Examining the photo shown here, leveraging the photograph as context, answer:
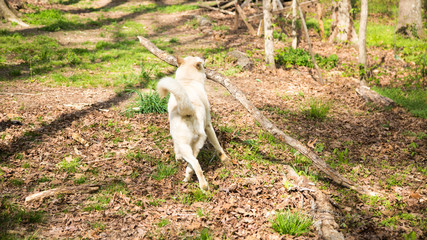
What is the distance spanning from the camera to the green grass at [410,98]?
7.57 meters

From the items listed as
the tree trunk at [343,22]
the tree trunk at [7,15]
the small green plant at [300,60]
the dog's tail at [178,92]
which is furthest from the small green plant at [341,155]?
the tree trunk at [7,15]

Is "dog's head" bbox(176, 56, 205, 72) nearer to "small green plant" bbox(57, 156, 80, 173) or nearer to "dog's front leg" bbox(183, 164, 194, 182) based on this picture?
"dog's front leg" bbox(183, 164, 194, 182)

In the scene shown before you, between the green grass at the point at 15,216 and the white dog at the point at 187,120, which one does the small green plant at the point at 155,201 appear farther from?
the green grass at the point at 15,216

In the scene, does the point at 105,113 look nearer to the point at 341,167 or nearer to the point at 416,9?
the point at 341,167

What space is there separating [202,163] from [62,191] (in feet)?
7.19

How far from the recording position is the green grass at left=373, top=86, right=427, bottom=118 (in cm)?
757

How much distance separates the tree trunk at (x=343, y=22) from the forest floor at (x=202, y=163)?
4.87 meters

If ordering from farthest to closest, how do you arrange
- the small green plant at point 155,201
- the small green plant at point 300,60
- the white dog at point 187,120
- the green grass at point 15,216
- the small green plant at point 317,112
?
the small green plant at point 300,60, the small green plant at point 317,112, the small green plant at point 155,201, the white dog at point 187,120, the green grass at point 15,216

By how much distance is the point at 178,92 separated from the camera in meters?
3.80

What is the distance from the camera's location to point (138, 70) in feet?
32.1

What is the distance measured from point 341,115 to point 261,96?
214 cm

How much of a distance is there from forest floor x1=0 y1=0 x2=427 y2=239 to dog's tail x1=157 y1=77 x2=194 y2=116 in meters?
1.19

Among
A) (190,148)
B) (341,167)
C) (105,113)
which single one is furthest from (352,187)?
(105,113)

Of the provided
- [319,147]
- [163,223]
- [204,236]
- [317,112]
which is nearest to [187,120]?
[163,223]
